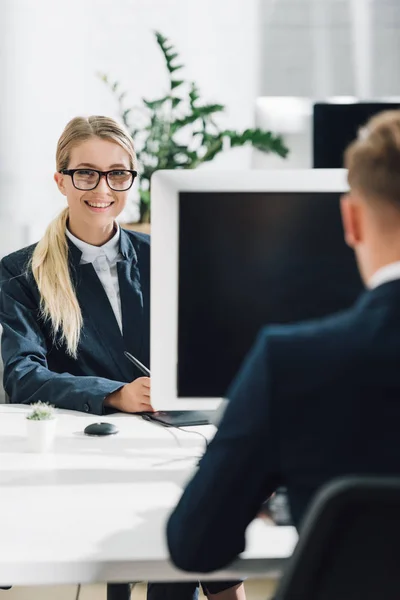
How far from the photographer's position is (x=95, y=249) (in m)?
2.16

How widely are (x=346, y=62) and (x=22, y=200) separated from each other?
1573 mm

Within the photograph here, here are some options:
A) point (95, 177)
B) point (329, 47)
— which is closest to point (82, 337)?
point (95, 177)

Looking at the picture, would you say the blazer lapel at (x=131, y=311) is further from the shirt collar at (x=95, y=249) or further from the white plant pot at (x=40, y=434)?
the white plant pot at (x=40, y=434)

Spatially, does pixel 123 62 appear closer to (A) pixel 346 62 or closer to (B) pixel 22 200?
(B) pixel 22 200

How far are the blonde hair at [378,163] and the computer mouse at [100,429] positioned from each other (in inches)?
33.8

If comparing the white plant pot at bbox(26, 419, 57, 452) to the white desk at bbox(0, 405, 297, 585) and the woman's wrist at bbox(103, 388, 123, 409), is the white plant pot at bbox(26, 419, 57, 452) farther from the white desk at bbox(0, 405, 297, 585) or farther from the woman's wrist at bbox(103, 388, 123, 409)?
the woman's wrist at bbox(103, 388, 123, 409)

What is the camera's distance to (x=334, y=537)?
0.77m

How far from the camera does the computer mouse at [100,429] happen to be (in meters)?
1.61

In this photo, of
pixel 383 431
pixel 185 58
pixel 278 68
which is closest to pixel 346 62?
pixel 278 68

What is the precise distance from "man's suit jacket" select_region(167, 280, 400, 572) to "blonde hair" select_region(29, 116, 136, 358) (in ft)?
3.83

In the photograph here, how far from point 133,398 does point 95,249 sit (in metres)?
0.53

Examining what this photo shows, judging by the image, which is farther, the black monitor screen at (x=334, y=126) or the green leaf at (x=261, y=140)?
the green leaf at (x=261, y=140)

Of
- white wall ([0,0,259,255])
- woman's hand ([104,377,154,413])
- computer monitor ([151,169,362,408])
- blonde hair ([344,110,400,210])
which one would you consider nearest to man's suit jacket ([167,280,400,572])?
blonde hair ([344,110,400,210])

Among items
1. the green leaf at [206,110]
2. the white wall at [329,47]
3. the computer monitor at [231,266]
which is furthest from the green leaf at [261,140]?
the computer monitor at [231,266]
